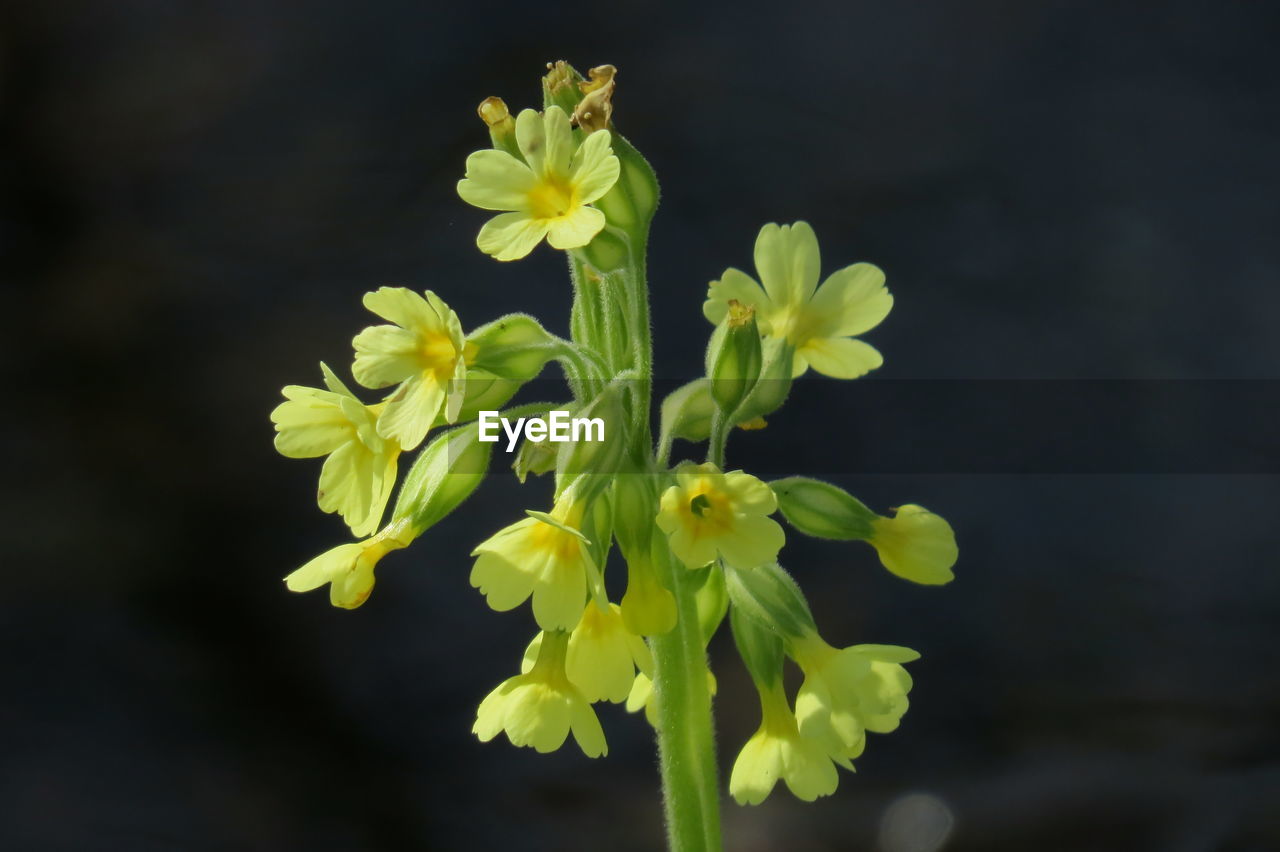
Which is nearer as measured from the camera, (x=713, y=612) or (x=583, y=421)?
(x=583, y=421)

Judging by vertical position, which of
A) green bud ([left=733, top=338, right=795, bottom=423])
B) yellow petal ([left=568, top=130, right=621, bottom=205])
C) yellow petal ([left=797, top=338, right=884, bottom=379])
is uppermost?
yellow petal ([left=568, top=130, right=621, bottom=205])

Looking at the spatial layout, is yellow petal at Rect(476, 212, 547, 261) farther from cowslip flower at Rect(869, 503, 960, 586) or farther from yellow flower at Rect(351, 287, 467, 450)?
cowslip flower at Rect(869, 503, 960, 586)

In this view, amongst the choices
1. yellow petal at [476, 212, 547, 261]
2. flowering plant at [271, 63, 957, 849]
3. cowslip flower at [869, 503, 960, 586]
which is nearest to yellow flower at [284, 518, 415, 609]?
flowering plant at [271, 63, 957, 849]

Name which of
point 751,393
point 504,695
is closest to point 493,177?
point 751,393

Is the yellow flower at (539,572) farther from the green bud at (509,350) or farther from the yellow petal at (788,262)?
the yellow petal at (788,262)

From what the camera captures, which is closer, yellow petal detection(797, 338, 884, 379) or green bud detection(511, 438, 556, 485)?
green bud detection(511, 438, 556, 485)

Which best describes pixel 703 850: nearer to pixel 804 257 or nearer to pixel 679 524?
pixel 679 524

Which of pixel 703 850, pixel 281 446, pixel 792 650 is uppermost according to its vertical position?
pixel 281 446

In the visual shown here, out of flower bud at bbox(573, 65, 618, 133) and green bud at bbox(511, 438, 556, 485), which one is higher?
flower bud at bbox(573, 65, 618, 133)

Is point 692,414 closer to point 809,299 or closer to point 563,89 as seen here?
point 809,299
